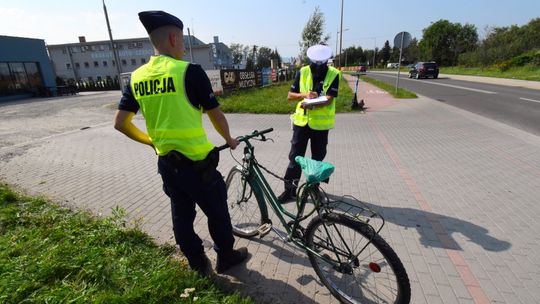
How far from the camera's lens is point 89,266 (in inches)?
102

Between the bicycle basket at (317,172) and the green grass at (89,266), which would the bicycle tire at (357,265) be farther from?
the green grass at (89,266)

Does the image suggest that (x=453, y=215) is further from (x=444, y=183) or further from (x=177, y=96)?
(x=177, y=96)

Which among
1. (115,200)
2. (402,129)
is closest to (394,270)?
(115,200)

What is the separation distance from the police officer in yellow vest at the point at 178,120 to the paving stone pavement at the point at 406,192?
79 centimetres

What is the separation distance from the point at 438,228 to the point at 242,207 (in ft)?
7.29

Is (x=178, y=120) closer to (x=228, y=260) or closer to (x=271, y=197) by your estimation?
(x=271, y=197)

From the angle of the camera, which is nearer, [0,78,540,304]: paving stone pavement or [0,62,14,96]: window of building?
[0,78,540,304]: paving stone pavement

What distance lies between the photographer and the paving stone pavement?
2.55 meters

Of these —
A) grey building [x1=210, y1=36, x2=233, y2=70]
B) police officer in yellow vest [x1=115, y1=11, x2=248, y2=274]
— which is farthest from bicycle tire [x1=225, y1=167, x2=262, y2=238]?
grey building [x1=210, y1=36, x2=233, y2=70]

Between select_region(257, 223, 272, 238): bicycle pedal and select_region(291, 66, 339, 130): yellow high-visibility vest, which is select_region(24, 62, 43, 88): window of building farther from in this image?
select_region(257, 223, 272, 238): bicycle pedal

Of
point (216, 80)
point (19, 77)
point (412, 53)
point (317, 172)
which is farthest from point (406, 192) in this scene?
point (412, 53)

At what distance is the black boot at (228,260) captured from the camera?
8.66ft

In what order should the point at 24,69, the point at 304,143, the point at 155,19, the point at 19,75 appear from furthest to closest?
the point at 24,69 → the point at 19,75 → the point at 304,143 → the point at 155,19

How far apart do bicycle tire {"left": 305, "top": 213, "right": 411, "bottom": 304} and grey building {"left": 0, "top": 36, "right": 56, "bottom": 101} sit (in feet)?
97.4
